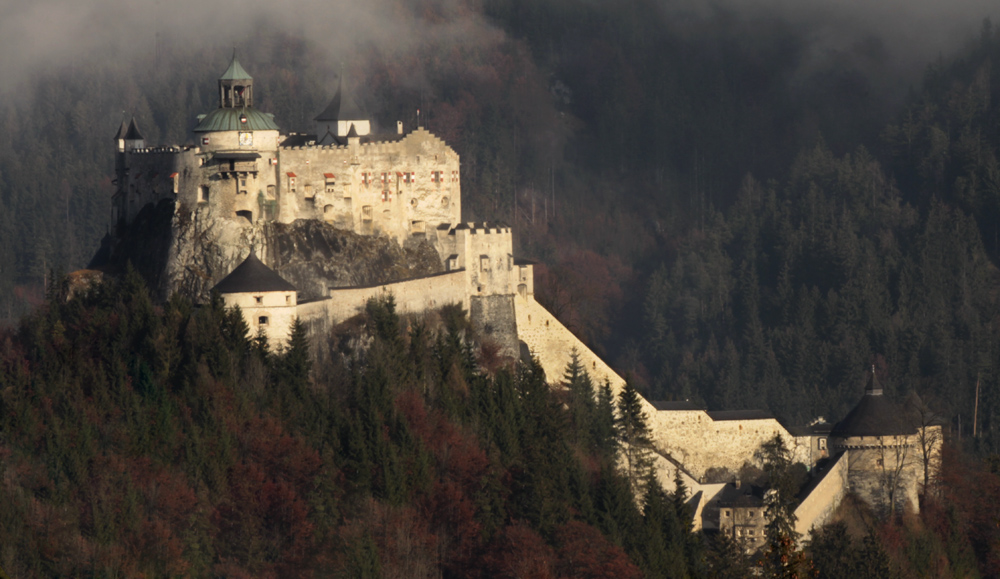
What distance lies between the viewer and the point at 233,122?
74250mm

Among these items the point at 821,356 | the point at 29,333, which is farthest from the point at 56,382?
the point at 821,356

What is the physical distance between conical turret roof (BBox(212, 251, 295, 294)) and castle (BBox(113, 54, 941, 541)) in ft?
3.53

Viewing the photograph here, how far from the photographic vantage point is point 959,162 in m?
146

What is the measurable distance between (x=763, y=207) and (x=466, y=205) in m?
22.5

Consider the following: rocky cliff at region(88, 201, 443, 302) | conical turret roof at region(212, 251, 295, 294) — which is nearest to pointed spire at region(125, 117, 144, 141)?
rocky cliff at region(88, 201, 443, 302)

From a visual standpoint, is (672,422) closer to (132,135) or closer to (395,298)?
(395,298)

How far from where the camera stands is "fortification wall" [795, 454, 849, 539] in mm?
74375

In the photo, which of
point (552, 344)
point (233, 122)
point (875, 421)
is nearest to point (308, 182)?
point (233, 122)

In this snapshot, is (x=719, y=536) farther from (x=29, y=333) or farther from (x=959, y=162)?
(x=959, y=162)

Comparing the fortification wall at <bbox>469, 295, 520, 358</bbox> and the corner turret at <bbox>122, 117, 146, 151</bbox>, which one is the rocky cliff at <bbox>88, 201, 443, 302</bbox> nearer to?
the fortification wall at <bbox>469, 295, 520, 358</bbox>

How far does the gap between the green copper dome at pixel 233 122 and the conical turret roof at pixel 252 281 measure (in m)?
5.74

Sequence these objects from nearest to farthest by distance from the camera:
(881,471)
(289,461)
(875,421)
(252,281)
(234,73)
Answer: (289,461) → (252,281) → (234,73) → (881,471) → (875,421)

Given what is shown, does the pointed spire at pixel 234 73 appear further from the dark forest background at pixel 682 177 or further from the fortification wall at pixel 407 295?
the dark forest background at pixel 682 177

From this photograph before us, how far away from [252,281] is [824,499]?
21.8 metres
